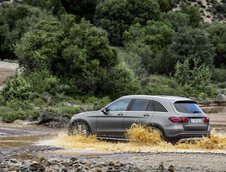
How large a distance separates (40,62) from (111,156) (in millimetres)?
24552

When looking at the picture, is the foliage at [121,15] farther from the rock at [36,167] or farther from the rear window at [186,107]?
the rock at [36,167]

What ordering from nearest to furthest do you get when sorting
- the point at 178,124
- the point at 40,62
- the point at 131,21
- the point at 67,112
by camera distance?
the point at 178,124 < the point at 67,112 < the point at 40,62 < the point at 131,21

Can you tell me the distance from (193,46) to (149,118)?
51.9 meters

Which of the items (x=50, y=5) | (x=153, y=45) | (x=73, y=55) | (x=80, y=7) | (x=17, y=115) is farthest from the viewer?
(x=80, y=7)

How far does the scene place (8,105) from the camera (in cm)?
3459

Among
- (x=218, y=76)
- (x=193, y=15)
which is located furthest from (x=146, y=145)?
(x=193, y=15)

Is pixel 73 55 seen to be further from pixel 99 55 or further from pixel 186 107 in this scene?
pixel 186 107

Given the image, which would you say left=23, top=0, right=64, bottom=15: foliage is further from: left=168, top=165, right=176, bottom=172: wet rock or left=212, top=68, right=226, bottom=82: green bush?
left=168, top=165, right=176, bottom=172: wet rock

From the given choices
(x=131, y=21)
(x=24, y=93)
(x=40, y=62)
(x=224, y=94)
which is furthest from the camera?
(x=131, y=21)

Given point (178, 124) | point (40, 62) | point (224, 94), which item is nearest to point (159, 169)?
point (178, 124)

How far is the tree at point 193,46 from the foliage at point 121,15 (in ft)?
47.0

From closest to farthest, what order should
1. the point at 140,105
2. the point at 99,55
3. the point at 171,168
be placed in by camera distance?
the point at 171,168 < the point at 140,105 < the point at 99,55

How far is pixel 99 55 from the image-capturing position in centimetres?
4181

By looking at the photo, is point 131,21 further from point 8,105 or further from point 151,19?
point 8,105
